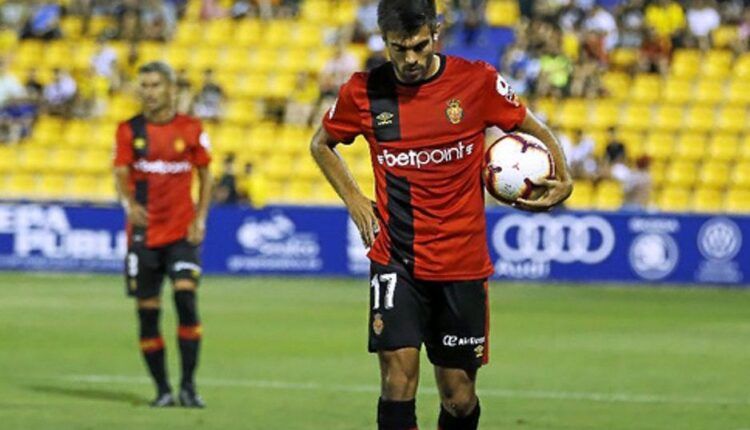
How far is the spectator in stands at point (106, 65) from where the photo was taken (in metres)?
30.3

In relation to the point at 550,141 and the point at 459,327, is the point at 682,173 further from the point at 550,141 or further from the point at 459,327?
the point at 459,327

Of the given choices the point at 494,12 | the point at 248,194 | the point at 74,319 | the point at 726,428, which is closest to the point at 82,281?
the point at 248,194

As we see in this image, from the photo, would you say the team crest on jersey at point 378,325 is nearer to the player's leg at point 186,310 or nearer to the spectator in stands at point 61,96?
the player's leg at point 186,310

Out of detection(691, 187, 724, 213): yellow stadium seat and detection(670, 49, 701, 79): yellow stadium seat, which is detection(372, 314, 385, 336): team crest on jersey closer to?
detection(691, 187, 724, 213): yellow stadium seat

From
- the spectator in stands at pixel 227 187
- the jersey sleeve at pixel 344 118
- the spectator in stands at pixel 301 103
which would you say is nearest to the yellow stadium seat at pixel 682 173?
the spectator in stands at pixel 301 103

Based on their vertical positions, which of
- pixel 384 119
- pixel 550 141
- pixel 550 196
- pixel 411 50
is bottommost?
pixel 550 196

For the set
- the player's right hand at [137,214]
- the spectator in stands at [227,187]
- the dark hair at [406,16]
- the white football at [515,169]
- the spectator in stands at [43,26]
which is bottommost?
the spectator in stands at [227,187]

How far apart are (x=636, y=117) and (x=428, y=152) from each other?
2193 centimetres

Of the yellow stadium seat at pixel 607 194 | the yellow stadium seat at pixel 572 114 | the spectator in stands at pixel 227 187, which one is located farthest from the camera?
the yellow stadium seat at pixel 572 114

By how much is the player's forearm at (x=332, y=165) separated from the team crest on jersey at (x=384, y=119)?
0.29m

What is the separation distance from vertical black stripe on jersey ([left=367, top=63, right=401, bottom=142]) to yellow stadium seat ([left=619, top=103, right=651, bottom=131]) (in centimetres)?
2164

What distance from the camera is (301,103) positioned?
29609mm

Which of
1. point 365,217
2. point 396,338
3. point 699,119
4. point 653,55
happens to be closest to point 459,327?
point 396,338

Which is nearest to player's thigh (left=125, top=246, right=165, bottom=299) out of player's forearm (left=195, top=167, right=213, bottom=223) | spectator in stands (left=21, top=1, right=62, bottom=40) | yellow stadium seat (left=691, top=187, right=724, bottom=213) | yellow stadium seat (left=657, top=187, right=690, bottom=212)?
player's forearm (left=195, top=167, right=213, bottom=223)
